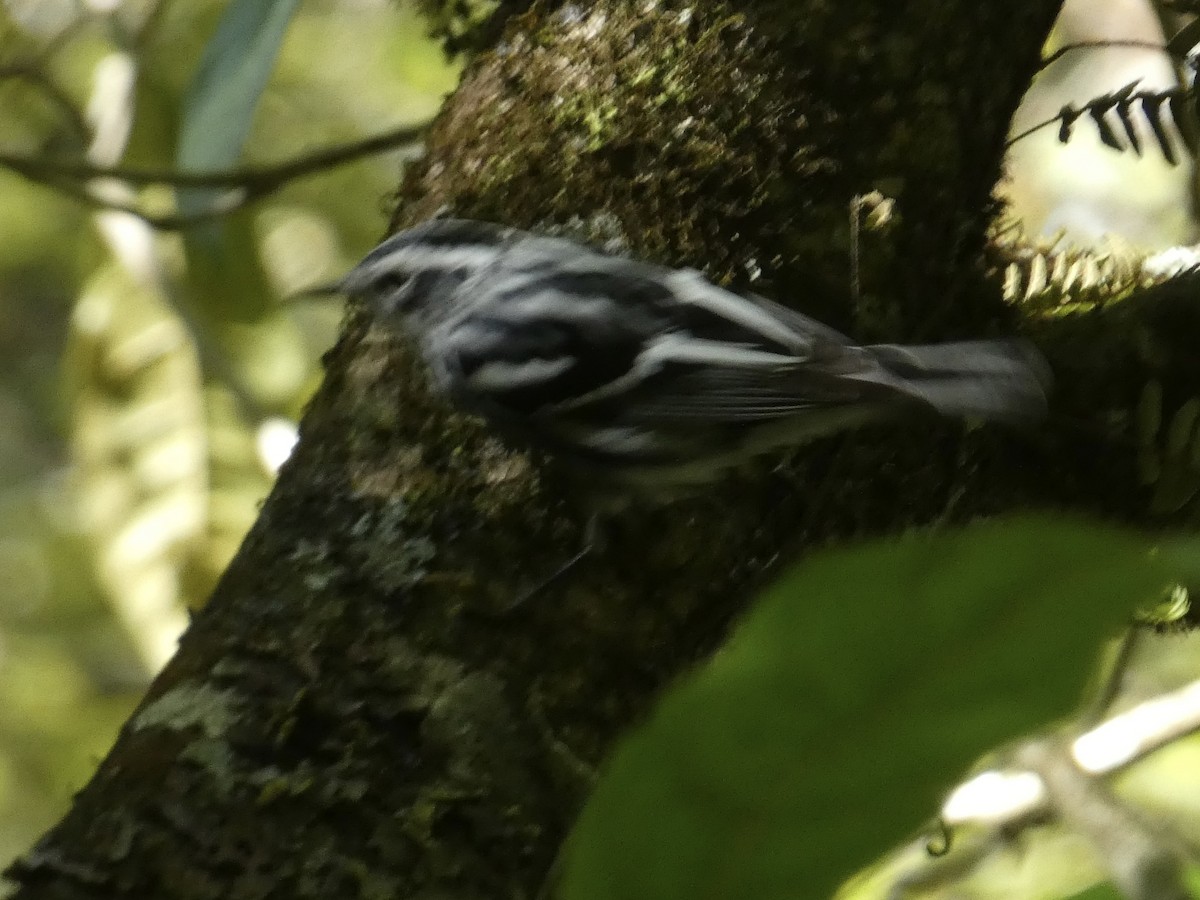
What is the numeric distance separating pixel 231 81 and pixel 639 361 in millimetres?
498

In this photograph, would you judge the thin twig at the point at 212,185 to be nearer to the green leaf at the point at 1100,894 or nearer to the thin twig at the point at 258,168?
the thin twig at the point at 258,168

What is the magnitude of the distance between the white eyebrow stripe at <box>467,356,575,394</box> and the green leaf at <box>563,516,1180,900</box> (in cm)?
78

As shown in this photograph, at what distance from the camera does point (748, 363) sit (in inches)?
44.6

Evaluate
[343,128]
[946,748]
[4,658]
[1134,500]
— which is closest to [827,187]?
[1134,500]

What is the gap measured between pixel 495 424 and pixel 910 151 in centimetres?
48

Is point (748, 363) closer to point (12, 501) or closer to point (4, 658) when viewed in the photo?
point (4, 658)

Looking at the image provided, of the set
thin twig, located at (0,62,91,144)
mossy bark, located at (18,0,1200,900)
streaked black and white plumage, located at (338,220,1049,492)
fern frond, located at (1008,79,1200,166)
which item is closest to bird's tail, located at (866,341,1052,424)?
streaked black and white plumage, located at (338,220,1049,492)

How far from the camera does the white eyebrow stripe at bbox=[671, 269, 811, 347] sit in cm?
108

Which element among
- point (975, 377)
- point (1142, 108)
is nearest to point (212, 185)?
point (975, 377)

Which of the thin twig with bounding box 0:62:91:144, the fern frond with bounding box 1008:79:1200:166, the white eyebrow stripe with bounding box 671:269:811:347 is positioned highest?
the thin twig with bounding box 0:62:91:144

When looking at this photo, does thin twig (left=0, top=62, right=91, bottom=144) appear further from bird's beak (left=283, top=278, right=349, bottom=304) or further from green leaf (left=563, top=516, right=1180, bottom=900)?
green leaf (left=563, top=516, right=1180, bottom=900)

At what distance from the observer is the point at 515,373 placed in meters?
1.21

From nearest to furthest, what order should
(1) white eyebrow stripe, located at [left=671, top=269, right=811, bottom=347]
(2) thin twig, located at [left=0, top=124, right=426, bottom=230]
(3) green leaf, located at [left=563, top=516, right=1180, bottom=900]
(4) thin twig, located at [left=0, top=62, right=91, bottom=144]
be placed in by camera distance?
(3) green leaf, located at [left=563, top=516, right=1180, bottom=900], (1) white eyebrow stripe, located at [left=671, top=269, right=811, bottom=347], (2) thin twig, located at [left=0, top=124, right=426, bottom=230], (4) thin twig, located at [left=0, top=62, right=91, bottom=144]

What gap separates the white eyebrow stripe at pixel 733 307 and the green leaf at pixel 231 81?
46 centimetres
